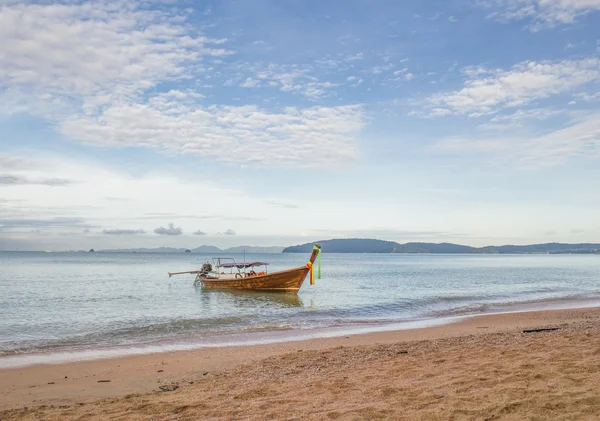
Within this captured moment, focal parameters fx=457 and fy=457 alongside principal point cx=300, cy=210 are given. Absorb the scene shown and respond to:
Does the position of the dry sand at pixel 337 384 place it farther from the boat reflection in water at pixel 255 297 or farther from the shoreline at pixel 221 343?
the boat reflection in water at pixel 255 297

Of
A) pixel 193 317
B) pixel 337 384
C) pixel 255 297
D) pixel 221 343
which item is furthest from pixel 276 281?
pixel 337 384

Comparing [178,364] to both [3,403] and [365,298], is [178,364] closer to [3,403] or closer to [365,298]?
[3,403]

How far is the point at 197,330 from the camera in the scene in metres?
16.5

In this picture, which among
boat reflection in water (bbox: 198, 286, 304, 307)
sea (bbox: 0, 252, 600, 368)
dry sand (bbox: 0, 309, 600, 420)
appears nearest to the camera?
dry sand (bbox: 0, 309, 600, 420)

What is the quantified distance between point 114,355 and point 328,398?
7.74 metres

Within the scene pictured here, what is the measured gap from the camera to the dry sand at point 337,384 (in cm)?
542

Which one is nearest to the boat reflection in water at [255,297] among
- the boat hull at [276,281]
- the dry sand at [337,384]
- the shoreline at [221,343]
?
the boat hull at [276,281]

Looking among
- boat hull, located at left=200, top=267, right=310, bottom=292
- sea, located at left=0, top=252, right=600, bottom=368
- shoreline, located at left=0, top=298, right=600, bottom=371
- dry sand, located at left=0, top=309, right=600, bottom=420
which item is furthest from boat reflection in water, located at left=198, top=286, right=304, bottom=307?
dry sand, located at left=0, top=309, right=600, bottom=420

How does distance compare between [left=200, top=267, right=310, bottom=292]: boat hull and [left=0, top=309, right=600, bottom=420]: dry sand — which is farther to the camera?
[left=200, top=267, right=310, bottom=292]: boat hull

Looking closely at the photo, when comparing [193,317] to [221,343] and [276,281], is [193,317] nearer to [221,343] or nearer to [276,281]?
[221,343]

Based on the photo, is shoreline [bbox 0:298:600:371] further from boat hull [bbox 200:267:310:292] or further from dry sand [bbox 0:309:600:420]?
boat hull [bbox 200:267:310:292]

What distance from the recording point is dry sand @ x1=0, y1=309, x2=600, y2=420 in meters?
5.42

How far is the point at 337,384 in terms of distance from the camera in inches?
277

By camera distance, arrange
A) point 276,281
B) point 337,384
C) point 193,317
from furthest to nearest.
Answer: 1. point 276,281
2. point 193,317
3. point 337,384
